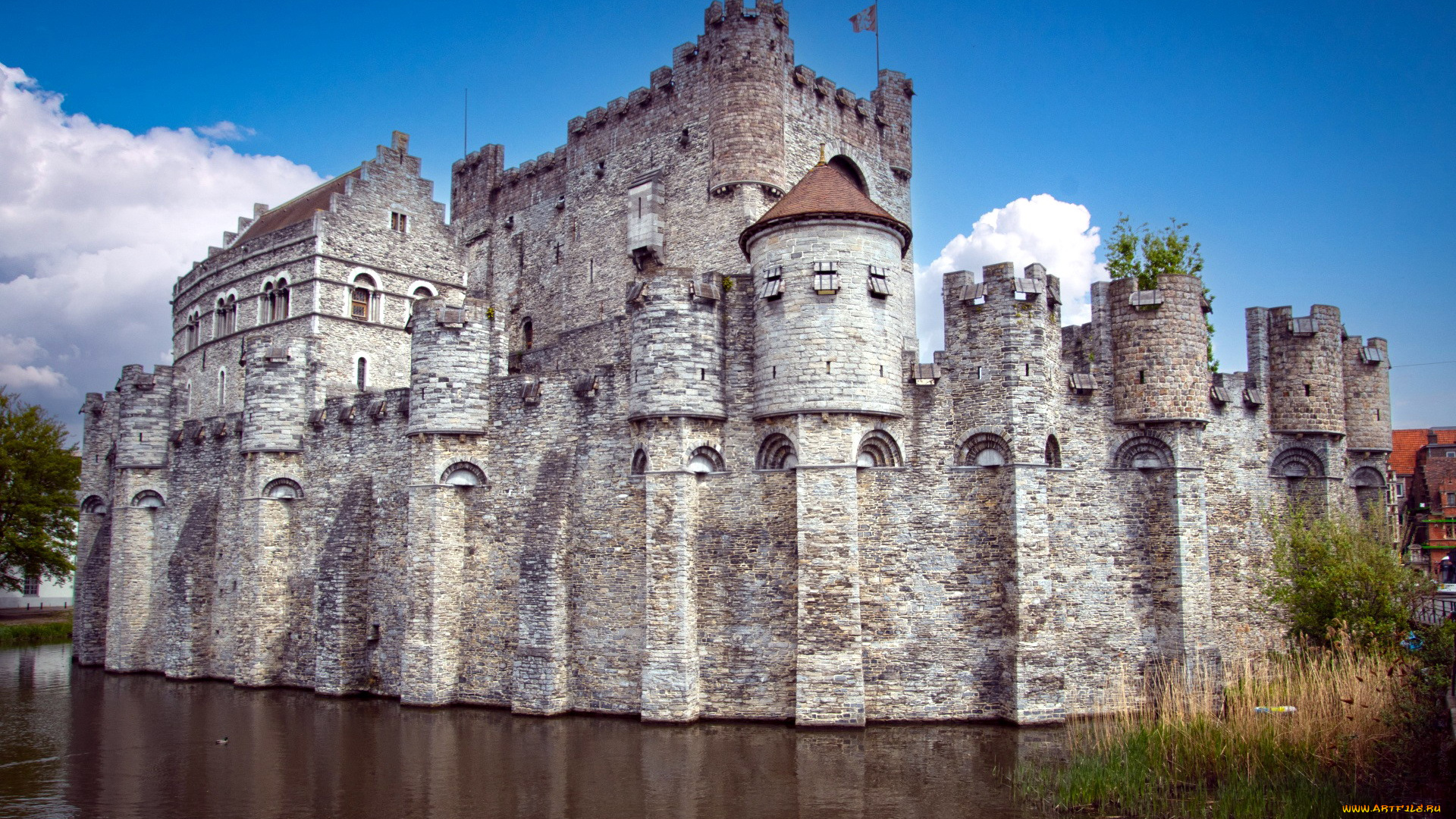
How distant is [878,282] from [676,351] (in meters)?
4.41

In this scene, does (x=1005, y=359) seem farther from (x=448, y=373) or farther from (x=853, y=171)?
(x=853, y=171)

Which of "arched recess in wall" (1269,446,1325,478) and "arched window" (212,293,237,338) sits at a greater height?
"arched window" (212,293,237,338)

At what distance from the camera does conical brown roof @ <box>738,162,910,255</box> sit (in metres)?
20.8

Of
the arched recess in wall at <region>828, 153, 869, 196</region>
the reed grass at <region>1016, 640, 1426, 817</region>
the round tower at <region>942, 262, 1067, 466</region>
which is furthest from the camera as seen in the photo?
the arched recess in wall at <region>828, 153, 869, 196</region>

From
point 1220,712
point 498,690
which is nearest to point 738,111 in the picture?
point 498,690

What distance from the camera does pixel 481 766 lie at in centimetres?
1723

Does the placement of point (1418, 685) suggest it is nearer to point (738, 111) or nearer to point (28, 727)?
point (738, 111)

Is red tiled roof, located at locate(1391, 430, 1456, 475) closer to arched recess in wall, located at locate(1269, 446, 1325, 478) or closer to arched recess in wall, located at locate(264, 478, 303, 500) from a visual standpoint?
arched recess in wall, located at locate(1269, 446, 1325, 478)

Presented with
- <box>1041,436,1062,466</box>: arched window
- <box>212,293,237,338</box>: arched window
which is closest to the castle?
<box>1041,436,1062,466</box>: arched window

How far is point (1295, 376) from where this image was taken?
79.5 feet

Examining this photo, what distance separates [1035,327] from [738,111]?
39.7ft

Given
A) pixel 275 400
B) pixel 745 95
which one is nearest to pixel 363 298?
pixel 275 400

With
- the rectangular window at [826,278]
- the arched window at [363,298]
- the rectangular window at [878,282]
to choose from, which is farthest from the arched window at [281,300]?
the rectangular window at [878,282]

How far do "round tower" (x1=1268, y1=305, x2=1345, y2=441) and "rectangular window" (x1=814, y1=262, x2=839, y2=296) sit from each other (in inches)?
→ 453
